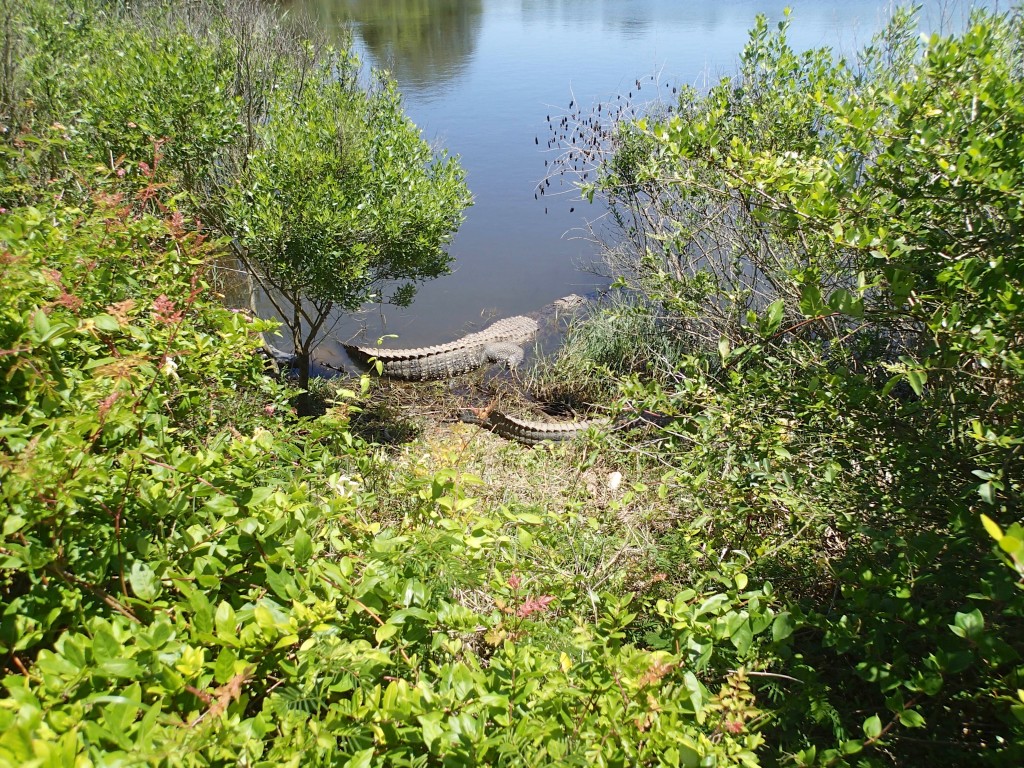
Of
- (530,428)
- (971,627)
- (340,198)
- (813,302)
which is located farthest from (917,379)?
(530,428)

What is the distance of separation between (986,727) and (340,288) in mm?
4924

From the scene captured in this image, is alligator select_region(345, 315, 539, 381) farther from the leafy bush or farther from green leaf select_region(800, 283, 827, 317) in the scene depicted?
green leaf select_region(800, 283, 827, 317)

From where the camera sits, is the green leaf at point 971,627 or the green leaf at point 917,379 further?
the green leaf at point 917,379

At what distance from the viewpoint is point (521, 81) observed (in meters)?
16.6

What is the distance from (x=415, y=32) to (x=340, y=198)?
59.6ft

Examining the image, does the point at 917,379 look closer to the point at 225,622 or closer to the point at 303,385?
the point at 225,622

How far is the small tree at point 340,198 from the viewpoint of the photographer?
5.27 metres

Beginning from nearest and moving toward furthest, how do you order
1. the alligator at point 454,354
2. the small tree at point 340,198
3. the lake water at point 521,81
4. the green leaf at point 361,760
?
the green leaf at point 361,760 → the small tree at point 340,198 → the alligator at point 454,354 → the lake water at point 521,81

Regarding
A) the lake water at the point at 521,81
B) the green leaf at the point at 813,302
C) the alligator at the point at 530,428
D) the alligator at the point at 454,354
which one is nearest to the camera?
the green leaf at the point at 813,302

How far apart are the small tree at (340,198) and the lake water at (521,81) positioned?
197 centimetres

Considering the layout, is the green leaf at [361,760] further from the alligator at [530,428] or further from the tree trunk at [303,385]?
the tree trunk at [303,385]

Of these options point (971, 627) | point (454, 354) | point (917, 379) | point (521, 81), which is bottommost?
point (454, 354)

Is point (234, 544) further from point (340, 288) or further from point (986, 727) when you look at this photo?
point (340, 288)

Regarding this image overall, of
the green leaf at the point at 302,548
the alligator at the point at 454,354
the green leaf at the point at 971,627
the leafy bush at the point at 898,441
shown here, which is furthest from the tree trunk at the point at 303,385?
the green leaf at the point at 971,627
